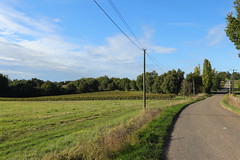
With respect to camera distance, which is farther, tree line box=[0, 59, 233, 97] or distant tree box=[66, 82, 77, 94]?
distant tree box=[66, 82, 77, 94]

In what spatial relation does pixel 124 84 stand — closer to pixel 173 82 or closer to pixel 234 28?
pixel 173 82

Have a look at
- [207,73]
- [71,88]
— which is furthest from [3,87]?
[207,73]

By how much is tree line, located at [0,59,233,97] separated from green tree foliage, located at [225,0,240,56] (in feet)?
149

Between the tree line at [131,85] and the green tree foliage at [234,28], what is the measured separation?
45.5 meters

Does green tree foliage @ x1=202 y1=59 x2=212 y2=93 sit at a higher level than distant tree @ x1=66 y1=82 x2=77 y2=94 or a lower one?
higher

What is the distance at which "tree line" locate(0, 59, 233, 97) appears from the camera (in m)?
74.8

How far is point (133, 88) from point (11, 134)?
362 feet

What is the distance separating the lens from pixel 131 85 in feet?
405

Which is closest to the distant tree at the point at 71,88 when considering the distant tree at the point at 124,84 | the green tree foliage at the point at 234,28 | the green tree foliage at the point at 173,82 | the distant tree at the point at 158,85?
the distant tree at the point at 124,84

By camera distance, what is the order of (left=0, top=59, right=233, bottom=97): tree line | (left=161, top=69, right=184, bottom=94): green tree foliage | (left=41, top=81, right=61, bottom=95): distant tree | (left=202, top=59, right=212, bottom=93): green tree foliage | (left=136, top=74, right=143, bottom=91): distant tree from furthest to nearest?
(left=136, top=74, right=143, bottom=91): distant tree → (left=41, top=81, right=61, bottom=95): distant tree → (left=161, top=69, right=184, bottom=94): green tree foliage → (left=0, top=59, right=233, bottom=97): tree line → (left=202, top=59, right=212, bottom=93): green tree foliage

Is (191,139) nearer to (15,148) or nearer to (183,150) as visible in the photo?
(183,150)

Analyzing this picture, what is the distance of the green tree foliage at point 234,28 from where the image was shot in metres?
14.4

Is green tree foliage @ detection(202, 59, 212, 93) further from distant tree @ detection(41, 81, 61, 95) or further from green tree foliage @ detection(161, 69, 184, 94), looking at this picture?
distant tree @ detection(41, 81, 61, 95)

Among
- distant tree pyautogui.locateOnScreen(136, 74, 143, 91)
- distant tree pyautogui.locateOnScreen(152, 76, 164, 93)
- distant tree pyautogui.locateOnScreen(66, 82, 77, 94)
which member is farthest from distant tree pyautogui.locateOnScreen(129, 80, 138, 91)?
distant tree pyautogui.locateOnScreen(66, 82, 77, 94)
